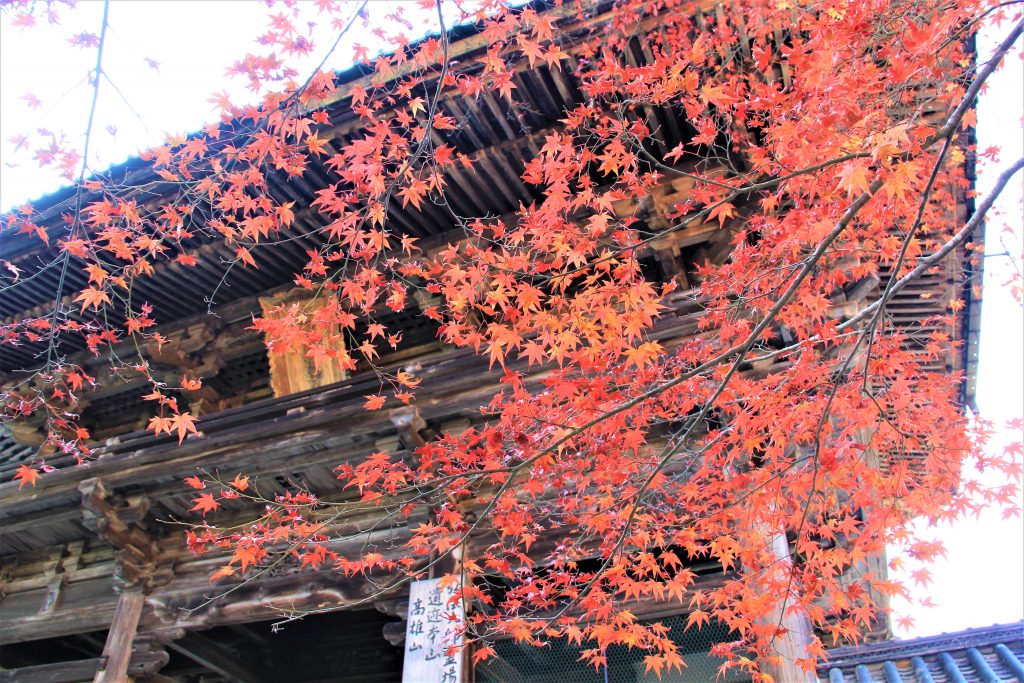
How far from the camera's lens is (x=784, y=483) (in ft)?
18.2

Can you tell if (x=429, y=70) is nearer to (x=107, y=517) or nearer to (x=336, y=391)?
(x=336, y=391)

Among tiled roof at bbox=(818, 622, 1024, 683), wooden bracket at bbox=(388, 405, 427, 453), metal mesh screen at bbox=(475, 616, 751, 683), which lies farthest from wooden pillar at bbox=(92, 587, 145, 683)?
tiled roof at bbox=(818, 622, 1024, 683)

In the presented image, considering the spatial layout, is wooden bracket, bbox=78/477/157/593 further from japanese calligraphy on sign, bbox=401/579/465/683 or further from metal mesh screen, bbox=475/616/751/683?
metal mesh screen, bbox=475/616/751/683

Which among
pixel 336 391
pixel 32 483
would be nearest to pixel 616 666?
pixel 336 391

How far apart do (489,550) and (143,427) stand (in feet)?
18.7

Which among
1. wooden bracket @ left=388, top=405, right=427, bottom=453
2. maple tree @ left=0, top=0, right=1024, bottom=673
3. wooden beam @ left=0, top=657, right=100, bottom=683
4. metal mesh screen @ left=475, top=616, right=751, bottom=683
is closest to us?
maple tree @ left=0, top=0, right=1024, bottom=673

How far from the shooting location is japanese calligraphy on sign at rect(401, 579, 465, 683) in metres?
5.66

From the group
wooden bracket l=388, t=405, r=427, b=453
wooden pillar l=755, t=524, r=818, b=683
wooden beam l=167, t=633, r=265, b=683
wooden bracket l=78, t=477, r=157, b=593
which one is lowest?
wooden pillar l=755, t=524, r=818, b=683

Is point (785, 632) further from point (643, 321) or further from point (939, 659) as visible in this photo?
point (643, 321)

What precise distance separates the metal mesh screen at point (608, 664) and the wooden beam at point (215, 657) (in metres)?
3.41

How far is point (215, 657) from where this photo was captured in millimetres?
8219

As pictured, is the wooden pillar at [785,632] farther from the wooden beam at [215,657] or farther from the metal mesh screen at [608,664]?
the wooden beam at [215,657]

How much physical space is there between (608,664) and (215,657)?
4.62 meters

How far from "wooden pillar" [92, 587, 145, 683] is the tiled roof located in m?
6.44
